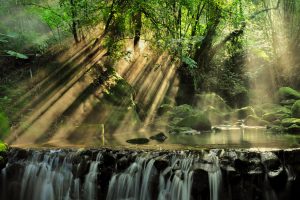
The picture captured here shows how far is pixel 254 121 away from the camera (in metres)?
17.8

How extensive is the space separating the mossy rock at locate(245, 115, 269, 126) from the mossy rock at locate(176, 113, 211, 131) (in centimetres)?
281

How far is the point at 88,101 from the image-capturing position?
49.8 ft

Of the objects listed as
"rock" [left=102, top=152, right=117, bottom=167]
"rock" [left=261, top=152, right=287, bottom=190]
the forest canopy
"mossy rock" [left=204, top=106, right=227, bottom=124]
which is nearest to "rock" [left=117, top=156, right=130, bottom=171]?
"rock" [left=102, top=152, right=117, bottom=167]

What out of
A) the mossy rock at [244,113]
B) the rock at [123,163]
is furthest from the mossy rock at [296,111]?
the rock at [123,163]

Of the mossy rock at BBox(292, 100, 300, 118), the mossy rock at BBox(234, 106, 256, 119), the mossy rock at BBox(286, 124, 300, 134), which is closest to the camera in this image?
the mossy rock at BBox(286, 124, 300, 134)

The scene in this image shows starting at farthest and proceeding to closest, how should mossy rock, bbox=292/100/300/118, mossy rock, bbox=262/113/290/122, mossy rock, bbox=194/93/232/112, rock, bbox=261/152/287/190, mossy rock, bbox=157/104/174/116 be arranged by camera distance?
mossy rock, bbox=194/93/232/112
mossy rock, bbox=157/104/174/116
mossy rock, bbox=262/113/290/122
mossy rock, bbox=292/100/300/118
rock, bbox=261/152/287/190

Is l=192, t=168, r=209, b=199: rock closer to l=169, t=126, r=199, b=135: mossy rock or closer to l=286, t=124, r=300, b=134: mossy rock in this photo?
l=169, t=126, r=199, b=135: mossy rock

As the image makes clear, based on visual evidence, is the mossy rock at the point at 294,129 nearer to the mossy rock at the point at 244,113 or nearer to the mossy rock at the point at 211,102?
the mossy rock at the point at 244,113

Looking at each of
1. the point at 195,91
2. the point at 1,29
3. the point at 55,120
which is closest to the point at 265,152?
the point at 55,120

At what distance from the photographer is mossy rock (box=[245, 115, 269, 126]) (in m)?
17.4

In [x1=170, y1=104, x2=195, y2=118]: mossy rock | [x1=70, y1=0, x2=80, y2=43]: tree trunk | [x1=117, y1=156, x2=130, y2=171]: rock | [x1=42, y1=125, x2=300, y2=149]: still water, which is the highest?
[x1=70, y1=0, x2=80, y2=43]: tree trunk

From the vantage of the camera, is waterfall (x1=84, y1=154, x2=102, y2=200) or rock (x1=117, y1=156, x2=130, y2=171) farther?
waterfall (x1=84, y1=154, x2=102, y2=200)

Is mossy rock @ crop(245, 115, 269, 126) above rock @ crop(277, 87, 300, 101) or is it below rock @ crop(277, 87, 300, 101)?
below

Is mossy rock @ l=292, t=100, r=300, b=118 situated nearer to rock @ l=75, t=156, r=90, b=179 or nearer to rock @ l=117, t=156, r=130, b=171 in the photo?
rock @ l=117, t=156, r=130, b=171
